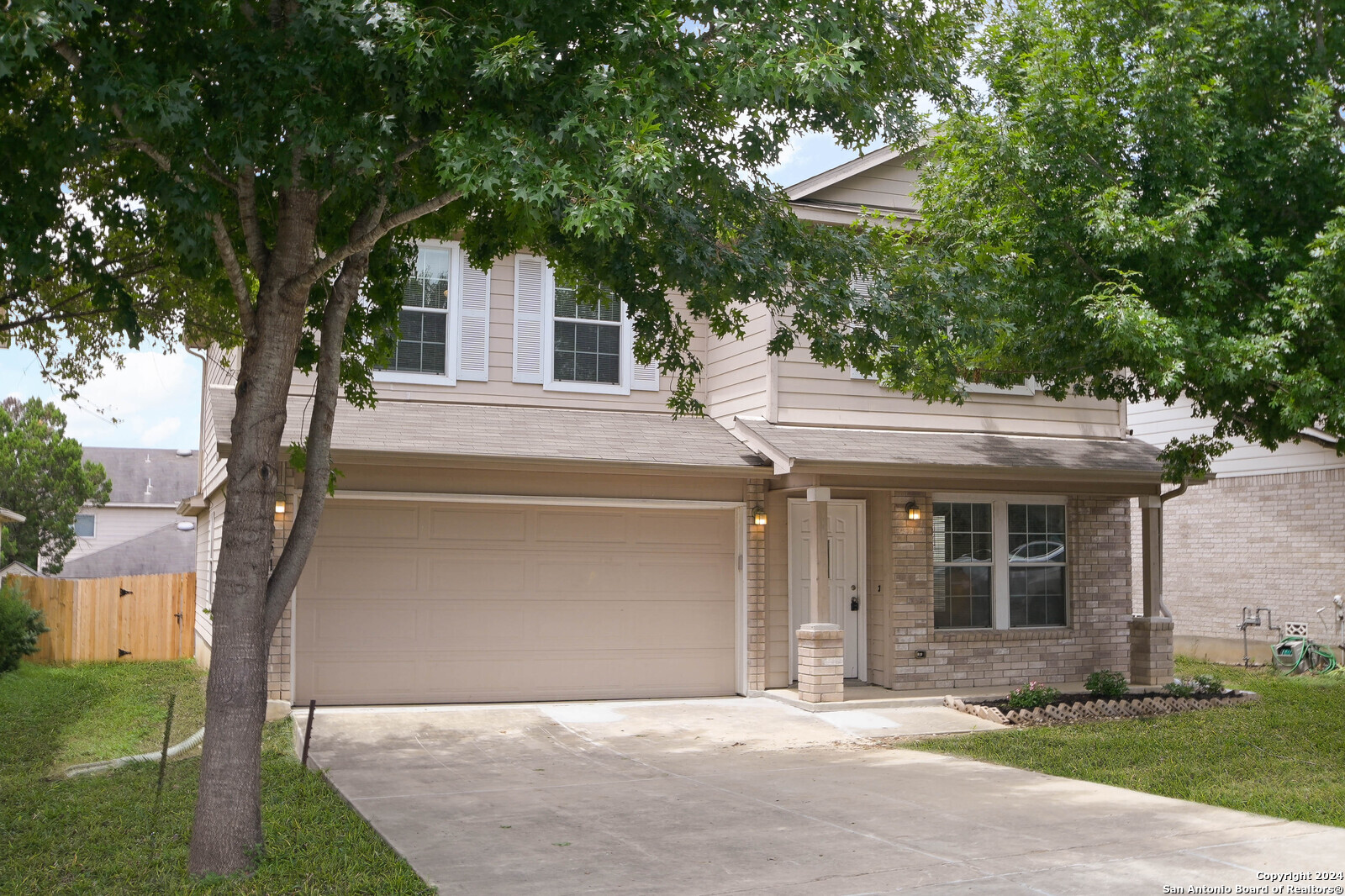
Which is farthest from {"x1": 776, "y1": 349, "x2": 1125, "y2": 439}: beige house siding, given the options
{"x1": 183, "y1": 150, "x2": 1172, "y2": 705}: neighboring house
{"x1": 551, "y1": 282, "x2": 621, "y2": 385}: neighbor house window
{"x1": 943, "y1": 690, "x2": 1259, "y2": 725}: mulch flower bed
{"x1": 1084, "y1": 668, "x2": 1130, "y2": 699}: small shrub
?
{"x1": 943, "y1": 690, "x2": 1259, "y2": 725}: mulch flower bed

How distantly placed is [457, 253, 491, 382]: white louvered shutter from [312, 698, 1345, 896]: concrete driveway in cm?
424

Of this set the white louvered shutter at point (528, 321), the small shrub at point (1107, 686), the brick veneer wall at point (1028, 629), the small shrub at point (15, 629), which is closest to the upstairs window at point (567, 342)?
the white louvered shutter at point (528, 321)

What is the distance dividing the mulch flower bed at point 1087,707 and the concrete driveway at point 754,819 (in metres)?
1.55

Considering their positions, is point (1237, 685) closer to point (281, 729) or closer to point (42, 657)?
point (281, 729)

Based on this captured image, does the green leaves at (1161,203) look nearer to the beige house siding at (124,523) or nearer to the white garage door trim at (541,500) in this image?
the white garage door trim at (541,500)

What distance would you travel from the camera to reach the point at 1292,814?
763 centimetres

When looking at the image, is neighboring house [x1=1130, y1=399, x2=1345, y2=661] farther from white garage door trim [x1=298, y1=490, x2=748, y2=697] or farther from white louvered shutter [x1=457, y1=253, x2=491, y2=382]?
white louvered shutter [x1=457, y1=253, x2=491, y2=382]

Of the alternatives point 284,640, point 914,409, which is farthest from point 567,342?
point 284,640

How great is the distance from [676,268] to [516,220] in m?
1.30

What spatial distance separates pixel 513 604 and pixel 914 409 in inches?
217

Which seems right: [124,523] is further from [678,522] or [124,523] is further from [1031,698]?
[1031,698]

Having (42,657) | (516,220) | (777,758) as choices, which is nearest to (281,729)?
(777,758)

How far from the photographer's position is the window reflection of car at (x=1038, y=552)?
47.4ft

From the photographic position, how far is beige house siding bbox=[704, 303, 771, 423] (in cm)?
1362
